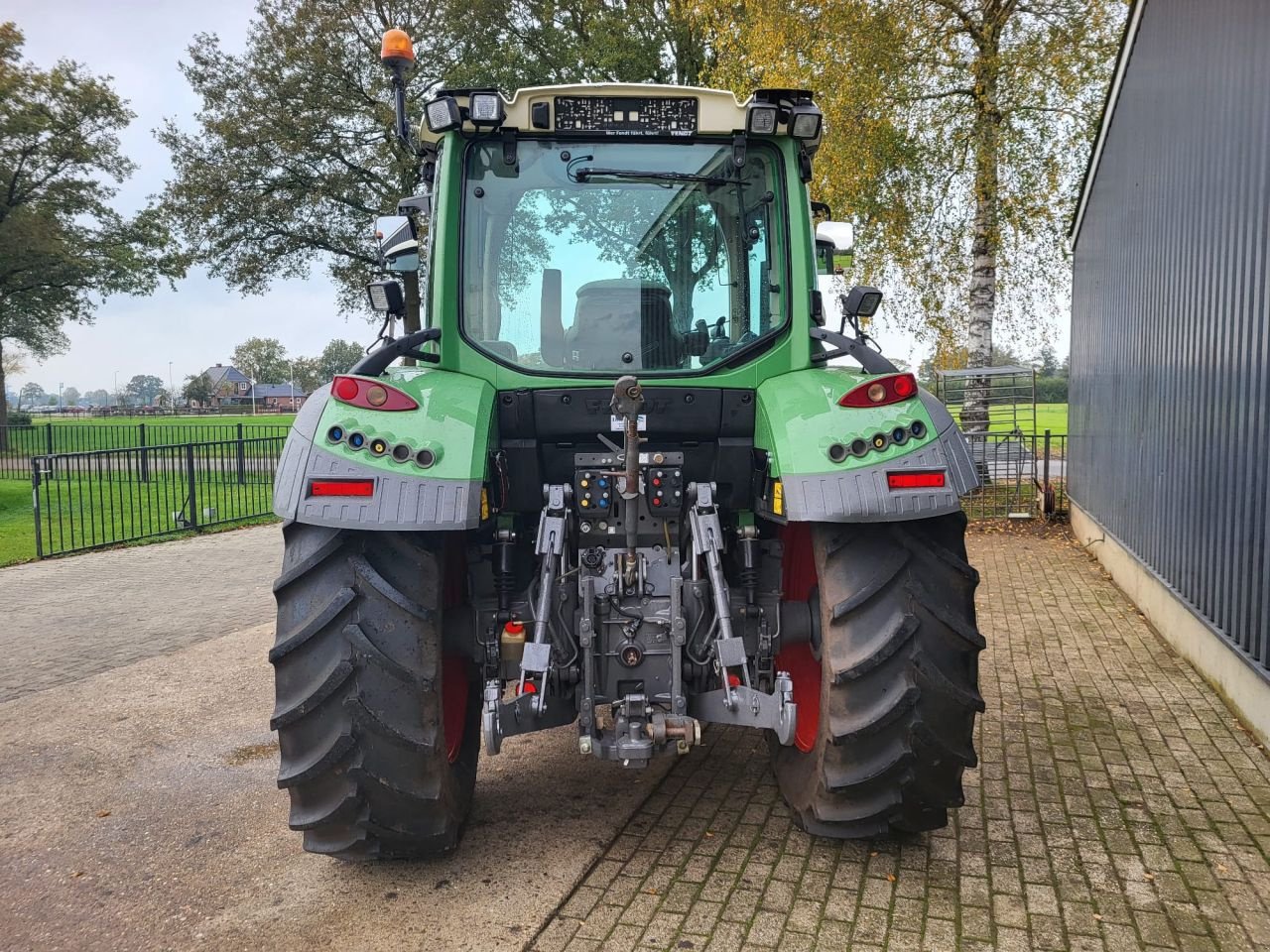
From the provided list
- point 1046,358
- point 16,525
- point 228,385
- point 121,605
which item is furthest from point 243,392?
point 121,605

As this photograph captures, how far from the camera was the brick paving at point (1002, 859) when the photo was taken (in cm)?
315

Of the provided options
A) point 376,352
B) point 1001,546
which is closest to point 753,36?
point 1001,546

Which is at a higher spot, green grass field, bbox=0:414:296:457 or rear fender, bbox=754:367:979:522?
rear fender, bbox=754:367:979:522

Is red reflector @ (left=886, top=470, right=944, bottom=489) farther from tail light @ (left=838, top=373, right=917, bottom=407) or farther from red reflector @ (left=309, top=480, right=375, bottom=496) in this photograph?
red reflector @ (left=309, top=480, right=375, bottom=496)

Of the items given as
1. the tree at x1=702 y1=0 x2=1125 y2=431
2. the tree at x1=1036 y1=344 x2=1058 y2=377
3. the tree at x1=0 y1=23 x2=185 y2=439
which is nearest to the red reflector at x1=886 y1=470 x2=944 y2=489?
the tree at x1=702 y1=0 x2=1125 y2=431

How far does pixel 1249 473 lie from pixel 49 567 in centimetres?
1144

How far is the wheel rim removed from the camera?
154 inches

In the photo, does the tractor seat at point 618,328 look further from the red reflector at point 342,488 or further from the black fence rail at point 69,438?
the black fence rail at point 69,438

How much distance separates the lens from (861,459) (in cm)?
326

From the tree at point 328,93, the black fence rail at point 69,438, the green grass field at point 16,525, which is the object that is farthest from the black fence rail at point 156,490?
the tree at point 328,93

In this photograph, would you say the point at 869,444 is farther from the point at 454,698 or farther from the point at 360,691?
the point at 454,698

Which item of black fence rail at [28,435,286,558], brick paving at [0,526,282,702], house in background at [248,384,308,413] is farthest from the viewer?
house in background at [248,384,308,413]

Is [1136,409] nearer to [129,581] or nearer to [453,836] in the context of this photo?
[453,836]

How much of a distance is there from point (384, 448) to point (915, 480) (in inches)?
69.7
